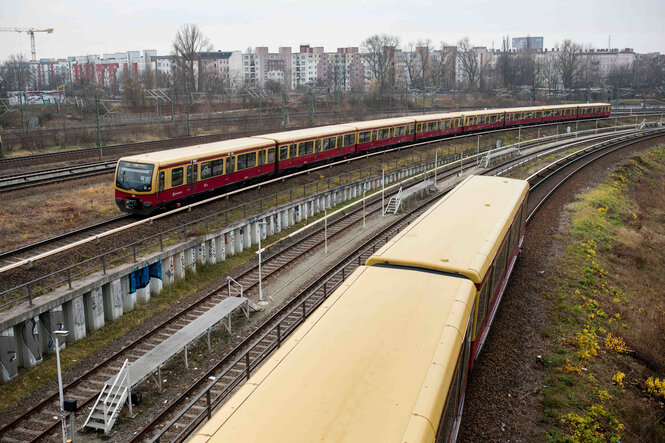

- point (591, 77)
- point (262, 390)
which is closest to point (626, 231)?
point (262, 390)

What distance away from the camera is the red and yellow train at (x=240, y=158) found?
874 inches

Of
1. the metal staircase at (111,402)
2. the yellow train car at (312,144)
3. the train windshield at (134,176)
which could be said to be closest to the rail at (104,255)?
the train windshield at (134,176)

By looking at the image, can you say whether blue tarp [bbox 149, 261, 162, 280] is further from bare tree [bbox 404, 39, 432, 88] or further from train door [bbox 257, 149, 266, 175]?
bare tree [bbox 404, 39, 432, 88]

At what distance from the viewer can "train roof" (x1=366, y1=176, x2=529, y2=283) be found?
10734 mm

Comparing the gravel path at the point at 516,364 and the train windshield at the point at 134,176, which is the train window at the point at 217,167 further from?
the gravel path at the point at 516,364

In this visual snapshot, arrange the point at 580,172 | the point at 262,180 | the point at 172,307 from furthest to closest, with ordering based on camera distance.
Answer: the point at 580,172 → the point at 262,180 → the point at 172,307

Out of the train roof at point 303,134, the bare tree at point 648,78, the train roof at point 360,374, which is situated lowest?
the train roof at point 360,374

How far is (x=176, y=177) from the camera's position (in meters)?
23.1

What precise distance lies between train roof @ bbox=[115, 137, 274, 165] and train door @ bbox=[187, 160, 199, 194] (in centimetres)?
30

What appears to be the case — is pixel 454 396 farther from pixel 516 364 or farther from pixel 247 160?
pixel 247 160

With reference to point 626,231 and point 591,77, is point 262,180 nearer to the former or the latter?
point 626,231

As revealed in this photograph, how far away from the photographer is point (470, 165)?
42312 mm

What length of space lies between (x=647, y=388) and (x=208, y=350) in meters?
11.0

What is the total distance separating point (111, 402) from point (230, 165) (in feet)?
54.6
